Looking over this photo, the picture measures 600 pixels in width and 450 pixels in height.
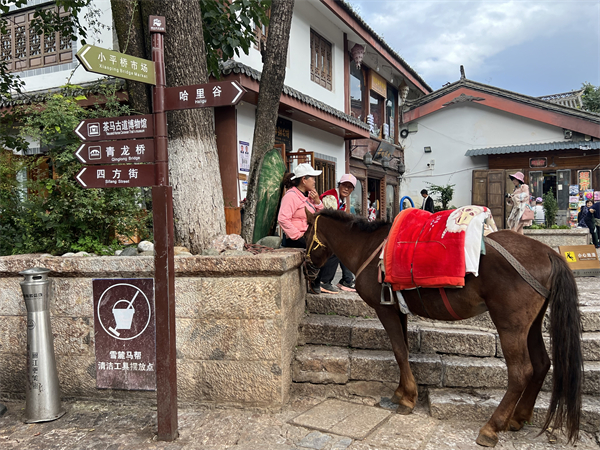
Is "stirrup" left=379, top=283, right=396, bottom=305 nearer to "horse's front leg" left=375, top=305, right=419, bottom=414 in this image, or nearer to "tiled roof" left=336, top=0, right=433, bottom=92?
"horse's front leg" left=375, top=305, right=419, bottom=414

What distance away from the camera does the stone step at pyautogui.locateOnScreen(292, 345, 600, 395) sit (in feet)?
12.4

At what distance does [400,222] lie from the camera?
3688 millimetres

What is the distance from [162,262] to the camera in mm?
3258

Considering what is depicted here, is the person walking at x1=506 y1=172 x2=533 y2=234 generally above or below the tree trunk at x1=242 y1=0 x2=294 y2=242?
below

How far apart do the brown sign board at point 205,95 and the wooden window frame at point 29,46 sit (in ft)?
25.7

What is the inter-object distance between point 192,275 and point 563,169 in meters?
16.7

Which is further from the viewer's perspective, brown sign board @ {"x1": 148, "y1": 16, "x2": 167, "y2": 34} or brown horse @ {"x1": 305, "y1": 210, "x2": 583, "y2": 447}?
brown sign board @ {"x1": 148, "y1": 16, "x2": 167, "y2": 34}

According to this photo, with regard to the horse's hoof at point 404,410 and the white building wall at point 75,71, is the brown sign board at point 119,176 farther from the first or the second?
the white building wall at point 75,71

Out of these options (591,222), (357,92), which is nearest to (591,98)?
(591,222)

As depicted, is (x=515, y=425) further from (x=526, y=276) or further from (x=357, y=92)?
(x=357, y=92)

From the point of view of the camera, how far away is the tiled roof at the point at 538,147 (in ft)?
52.1

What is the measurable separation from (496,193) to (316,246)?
14924 millimetres

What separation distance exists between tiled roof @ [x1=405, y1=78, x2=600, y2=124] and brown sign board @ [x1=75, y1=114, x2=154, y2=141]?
669 inches

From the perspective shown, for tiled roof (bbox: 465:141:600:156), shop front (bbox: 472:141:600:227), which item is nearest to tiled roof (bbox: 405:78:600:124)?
tiled roof (bbox: 465:141:600:156)
